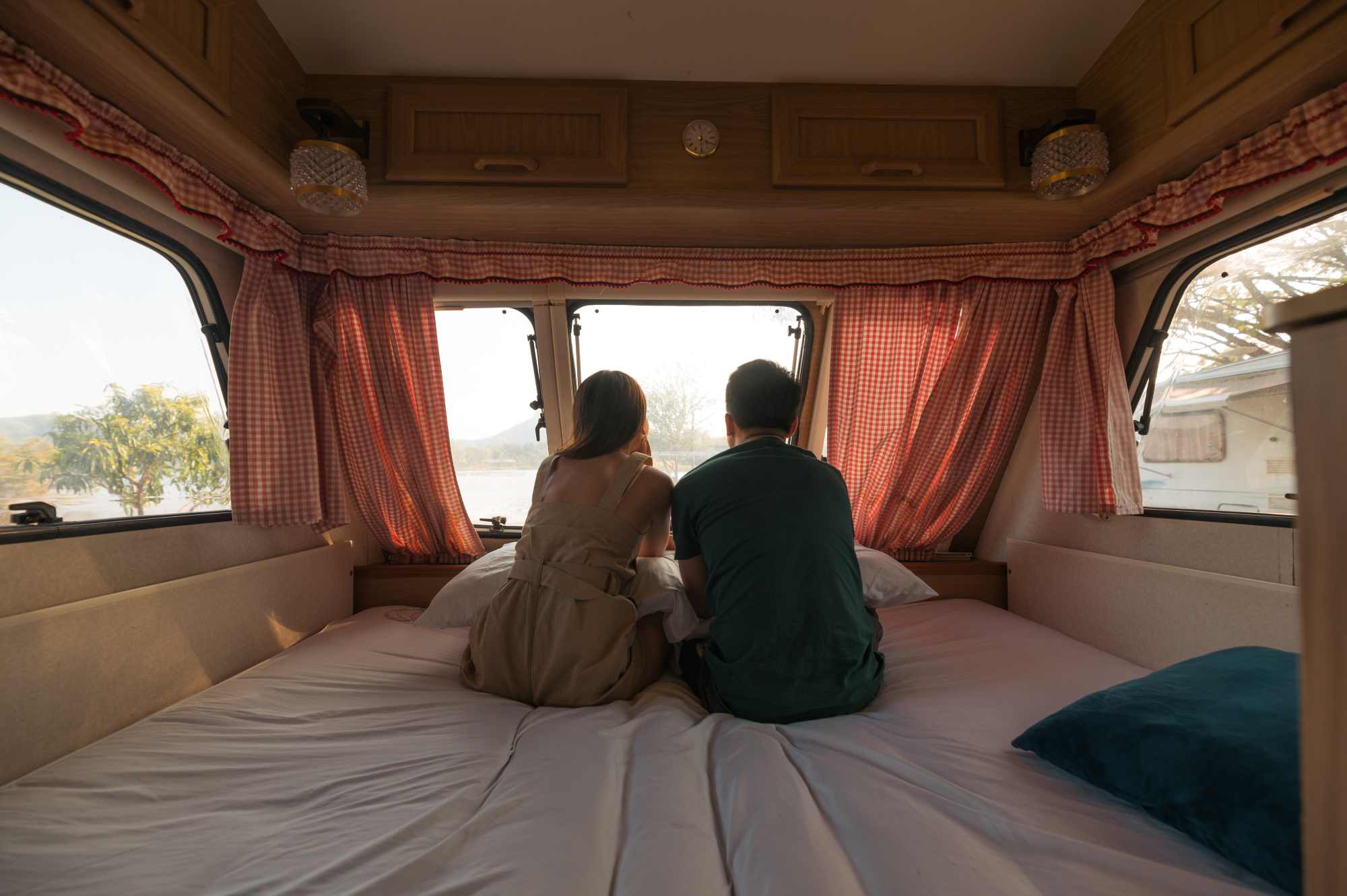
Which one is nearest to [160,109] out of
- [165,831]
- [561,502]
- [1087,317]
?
[561,502]

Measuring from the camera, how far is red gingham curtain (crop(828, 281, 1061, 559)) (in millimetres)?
2453

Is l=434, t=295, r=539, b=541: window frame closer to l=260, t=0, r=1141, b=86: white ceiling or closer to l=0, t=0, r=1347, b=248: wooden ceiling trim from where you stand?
l=0, t=0, r=1347, b=248: wooden ceiling trim

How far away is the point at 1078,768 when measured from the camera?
42.3 inches

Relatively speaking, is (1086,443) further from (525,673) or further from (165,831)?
(165,831)

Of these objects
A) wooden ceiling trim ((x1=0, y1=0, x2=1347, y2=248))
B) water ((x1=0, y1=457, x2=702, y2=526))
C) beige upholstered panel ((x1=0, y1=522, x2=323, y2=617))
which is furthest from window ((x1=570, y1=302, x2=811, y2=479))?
beige upholstered panel ((x1=0, y1=522, x2=323, y2=617))

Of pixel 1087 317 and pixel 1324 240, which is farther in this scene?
pixel 1087 317

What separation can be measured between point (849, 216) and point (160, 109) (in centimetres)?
212

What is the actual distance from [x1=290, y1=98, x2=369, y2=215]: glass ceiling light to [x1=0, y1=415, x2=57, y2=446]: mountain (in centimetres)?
91

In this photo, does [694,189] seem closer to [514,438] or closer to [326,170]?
[326,170]

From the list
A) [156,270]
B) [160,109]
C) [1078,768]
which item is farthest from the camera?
[156,270]

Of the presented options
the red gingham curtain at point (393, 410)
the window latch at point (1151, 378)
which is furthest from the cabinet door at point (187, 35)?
the window latch at point (1151, 378)

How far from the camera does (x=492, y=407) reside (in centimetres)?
282

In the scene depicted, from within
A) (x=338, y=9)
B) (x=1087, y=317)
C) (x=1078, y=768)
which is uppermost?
(x=338, y=9)

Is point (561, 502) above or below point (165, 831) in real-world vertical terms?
above
